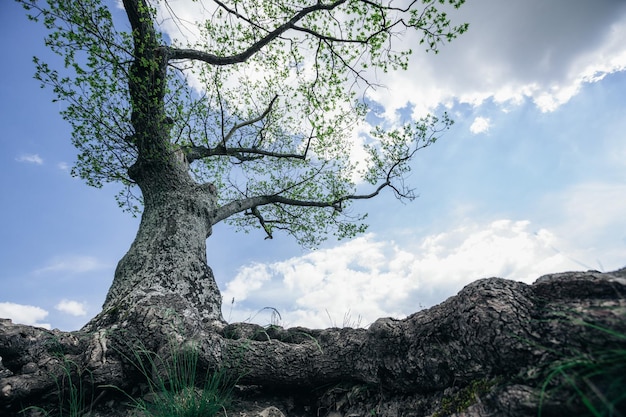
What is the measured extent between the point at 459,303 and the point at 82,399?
375 centimetres

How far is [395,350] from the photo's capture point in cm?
331

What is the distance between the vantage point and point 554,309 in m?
2.45

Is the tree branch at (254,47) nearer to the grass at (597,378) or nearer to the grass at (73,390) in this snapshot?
the grass at (73,390)

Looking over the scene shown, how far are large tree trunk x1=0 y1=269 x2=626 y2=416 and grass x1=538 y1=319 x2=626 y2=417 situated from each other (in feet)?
→ 0.08

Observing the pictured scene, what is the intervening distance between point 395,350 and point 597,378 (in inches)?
64.6

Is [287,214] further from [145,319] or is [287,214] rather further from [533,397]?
[533,397]

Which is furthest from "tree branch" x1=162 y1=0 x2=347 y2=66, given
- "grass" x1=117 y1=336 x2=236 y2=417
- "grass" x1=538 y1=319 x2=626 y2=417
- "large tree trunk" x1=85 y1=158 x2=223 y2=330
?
"grass" x1=538 y1=319 x2=626 y2=417

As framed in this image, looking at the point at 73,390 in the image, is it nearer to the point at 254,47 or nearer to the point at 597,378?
the point at 597,378

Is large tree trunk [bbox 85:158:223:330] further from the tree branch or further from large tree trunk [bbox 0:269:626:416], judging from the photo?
the tree branch

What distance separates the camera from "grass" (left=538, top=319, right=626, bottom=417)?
1.71 m

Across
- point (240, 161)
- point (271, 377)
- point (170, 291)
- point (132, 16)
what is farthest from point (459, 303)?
point (240, 161)

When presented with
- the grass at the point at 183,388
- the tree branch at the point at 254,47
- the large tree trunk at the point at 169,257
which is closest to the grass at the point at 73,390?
the grass at the point at 183,388

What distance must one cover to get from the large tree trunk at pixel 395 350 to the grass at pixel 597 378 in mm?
25

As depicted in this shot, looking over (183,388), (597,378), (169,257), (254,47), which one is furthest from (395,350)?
(254,47)
